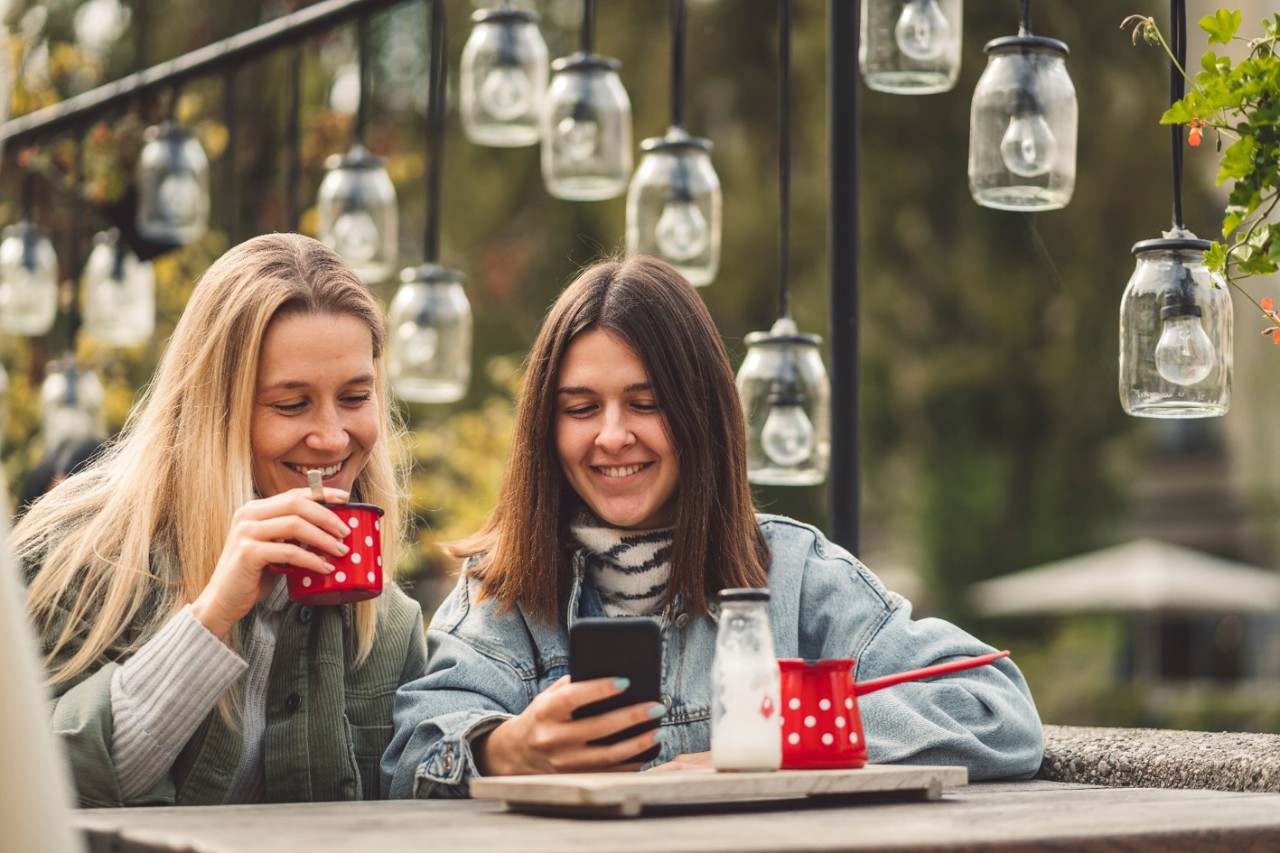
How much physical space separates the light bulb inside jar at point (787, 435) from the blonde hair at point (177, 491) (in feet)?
3.74

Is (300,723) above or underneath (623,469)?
underneath

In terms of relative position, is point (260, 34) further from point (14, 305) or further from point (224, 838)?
point (224, 838)

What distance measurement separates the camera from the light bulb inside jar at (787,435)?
4043 mm

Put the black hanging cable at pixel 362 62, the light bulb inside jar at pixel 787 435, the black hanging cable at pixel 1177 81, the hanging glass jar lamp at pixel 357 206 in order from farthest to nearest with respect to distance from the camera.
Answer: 1. the hanging glass jar lamp at pixel 357 206
2. the black hanging cable at pixel 362 62
3. the light bulb inside jar at pixel 787 435
4. the black hanging cable at pixel 1177 81

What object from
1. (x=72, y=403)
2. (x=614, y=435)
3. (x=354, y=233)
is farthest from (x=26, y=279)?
(x=614, y=435)

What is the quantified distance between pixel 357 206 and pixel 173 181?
91 cm

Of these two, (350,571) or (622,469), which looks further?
(622,469)

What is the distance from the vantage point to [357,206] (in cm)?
552

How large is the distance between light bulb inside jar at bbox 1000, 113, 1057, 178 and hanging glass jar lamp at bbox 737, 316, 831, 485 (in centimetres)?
73

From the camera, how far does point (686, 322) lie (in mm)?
3168

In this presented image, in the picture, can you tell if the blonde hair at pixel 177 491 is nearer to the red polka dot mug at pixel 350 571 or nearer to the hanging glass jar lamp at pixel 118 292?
the red polka dot mug at pixel 350 571

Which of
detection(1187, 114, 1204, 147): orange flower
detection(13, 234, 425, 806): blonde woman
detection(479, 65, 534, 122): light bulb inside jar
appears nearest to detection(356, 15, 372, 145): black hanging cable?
detection(479, 65, 534, 122): light bulb inside jar

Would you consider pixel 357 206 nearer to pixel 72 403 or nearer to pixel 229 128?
pixel 229 128

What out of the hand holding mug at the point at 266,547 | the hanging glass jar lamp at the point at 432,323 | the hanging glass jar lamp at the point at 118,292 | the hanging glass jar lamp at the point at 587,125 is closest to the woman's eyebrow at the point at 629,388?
the hand holding mug at the point at 266,547
